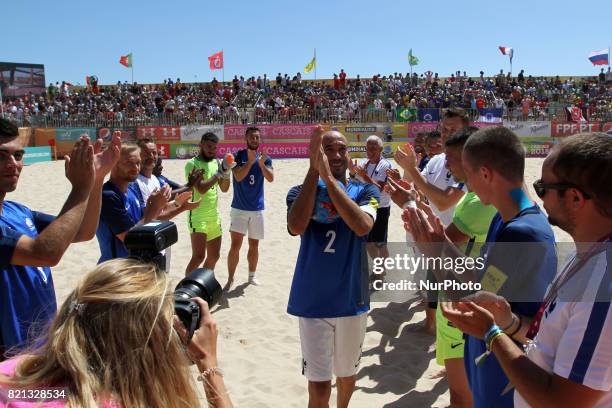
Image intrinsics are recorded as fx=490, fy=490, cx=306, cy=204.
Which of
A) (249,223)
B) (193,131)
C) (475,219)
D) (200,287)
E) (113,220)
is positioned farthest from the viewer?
(193,131)

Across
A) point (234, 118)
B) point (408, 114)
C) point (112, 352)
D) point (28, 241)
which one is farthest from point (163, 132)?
point (112, 352)

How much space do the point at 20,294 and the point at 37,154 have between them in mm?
23615

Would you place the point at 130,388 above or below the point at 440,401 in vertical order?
above

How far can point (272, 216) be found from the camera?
10203mm

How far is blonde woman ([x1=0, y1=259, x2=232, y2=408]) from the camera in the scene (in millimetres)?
1106

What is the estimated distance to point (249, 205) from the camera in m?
6.41

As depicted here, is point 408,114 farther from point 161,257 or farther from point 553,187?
point 161,257

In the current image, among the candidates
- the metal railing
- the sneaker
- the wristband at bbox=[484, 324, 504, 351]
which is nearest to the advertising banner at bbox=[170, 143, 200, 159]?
the metal railing

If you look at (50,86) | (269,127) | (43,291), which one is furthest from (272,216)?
(50,86)

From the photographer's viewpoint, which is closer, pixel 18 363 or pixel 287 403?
pixel 18 363

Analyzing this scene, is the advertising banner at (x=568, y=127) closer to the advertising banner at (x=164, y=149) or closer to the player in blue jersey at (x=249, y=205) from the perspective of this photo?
the advertising banner at (x=164, y=149)

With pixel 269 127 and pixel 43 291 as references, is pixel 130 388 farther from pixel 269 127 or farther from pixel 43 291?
pixel 269 127

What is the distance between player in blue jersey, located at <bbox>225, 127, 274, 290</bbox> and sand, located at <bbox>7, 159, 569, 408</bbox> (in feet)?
1.12

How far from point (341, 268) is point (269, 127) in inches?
872
